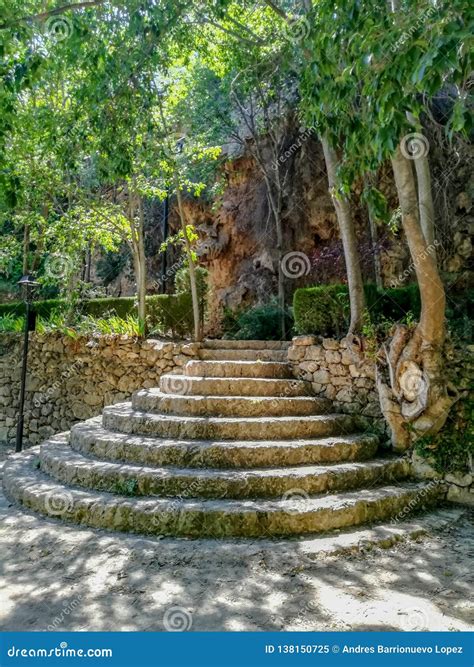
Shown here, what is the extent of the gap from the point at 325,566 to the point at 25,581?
193 cm

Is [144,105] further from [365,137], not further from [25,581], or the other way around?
[25,581]

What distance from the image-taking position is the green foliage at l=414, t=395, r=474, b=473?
4805 mm

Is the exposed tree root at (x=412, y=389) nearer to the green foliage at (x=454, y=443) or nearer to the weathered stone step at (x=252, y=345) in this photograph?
the green foliage at (x=454, y=443)

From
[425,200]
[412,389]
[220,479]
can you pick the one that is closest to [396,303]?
[425,200]

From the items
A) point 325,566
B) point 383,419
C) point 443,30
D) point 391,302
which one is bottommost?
point 325,566

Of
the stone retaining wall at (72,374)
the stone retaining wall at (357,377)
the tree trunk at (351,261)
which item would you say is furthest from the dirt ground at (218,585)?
the stone retaining wall at (72,374)

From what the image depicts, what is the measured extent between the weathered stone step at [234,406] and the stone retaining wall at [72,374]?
213 cm

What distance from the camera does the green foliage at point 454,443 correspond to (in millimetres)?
4805

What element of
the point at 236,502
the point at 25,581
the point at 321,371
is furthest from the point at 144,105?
the point at 25,581

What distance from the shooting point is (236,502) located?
12.8 ft

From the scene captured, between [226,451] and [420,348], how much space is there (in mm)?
2268

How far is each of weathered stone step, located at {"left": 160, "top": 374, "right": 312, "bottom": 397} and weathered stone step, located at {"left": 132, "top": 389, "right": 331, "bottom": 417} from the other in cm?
25

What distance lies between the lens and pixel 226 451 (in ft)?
14.7

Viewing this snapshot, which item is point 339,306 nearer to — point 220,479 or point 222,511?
point 220,479
